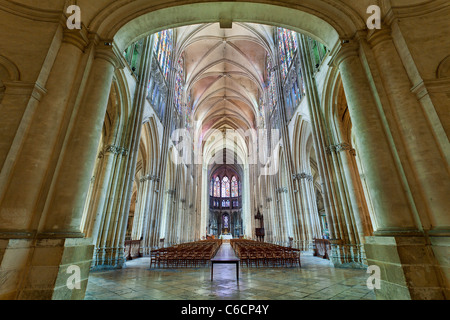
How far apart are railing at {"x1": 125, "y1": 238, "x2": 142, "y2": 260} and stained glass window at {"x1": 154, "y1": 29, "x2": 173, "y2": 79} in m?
11.1

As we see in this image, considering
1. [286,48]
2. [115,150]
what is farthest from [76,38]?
[286,48]

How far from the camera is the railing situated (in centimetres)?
1006

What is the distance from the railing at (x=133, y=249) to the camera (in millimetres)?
10062

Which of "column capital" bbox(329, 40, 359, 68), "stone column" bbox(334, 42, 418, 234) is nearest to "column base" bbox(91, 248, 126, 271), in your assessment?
"stone column" bbox(334, 42, 418, 234)

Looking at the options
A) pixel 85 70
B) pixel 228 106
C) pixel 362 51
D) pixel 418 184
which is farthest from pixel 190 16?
pixel 228 106

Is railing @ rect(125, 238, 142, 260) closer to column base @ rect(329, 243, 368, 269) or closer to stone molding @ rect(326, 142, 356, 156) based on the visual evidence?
column base @ rect(329, 243, 368, 269)

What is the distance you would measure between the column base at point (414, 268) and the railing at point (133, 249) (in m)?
10.2

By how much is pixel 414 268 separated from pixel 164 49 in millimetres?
16665

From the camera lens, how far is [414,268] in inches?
122

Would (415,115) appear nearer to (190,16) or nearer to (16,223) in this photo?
(190,16)

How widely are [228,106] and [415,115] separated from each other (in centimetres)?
2867

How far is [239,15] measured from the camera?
20.9 feet

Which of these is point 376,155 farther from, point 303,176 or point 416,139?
point 303,176

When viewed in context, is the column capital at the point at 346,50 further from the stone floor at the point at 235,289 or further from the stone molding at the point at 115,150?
the stone molding at the point at 115,150
